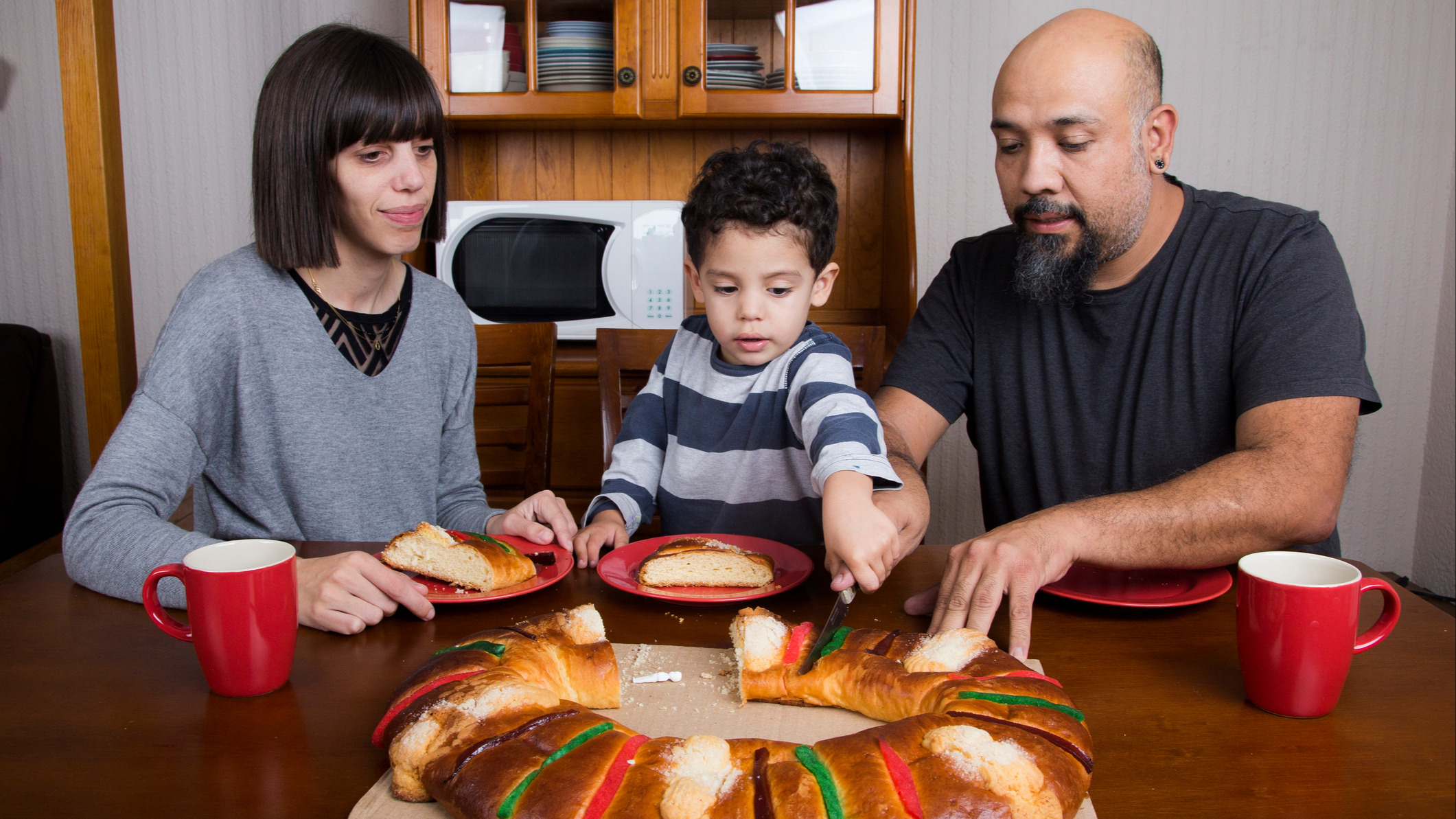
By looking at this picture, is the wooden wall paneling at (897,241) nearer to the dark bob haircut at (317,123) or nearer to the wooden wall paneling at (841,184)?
the wooden wall paneling at (841,184)

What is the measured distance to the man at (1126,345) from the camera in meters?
1.25

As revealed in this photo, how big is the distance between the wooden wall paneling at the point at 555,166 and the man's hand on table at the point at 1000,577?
2.72 meters

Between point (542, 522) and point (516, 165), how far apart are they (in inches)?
93.5

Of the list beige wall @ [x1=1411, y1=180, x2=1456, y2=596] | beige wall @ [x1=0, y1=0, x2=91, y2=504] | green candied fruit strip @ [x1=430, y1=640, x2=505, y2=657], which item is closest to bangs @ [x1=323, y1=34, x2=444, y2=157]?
green candied fruit strip @ [x1=430, y1=640, x2=505, y2=657]

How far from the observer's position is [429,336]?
1.70m

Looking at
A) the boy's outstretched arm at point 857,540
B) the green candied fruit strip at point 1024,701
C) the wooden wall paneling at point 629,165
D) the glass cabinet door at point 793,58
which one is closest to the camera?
the green candied fruit strip at point 1024,701

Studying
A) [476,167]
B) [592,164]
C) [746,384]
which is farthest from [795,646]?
[476,167]

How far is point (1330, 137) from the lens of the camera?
3289 mm

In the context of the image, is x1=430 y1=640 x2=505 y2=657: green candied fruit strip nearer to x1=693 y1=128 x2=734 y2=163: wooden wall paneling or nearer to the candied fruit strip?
the candied fruit strip

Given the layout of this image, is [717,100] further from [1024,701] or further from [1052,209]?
[1024,701]

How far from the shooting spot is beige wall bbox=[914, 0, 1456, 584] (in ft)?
10.5

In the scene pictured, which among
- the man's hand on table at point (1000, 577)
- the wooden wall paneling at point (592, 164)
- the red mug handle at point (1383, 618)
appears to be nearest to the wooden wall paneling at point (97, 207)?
the wooden wall paneling at point (592, 164)

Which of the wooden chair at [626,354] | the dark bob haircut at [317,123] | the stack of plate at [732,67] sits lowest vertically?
the wooden chair at [626,354]

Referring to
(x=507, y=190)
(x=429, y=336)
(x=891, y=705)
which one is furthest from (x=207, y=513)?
(x=507, y=190)
